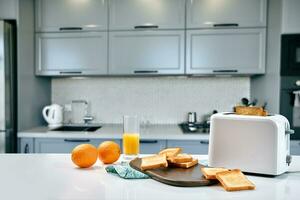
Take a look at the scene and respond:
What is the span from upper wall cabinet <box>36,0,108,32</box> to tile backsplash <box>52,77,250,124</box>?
617 mm

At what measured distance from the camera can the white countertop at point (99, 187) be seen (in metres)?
0.88

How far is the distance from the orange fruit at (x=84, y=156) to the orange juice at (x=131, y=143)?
0.49ft

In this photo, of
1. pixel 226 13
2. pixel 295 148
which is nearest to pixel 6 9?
pixel 226 13

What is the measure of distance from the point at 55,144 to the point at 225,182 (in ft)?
6.67

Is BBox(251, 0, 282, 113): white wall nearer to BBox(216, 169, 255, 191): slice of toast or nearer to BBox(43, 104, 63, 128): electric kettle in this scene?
BBox(216, 169, 255, 191): slice of toast

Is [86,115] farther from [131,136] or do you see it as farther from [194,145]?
[131,136]

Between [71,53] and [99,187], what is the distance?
214 centimetres

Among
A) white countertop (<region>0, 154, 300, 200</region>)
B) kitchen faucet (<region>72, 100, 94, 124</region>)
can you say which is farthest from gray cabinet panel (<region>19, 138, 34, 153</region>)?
white countertop (<region>0, 154, 300, 200</region>)

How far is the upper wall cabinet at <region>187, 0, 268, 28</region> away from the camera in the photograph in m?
2.67

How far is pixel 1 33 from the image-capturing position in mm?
2555

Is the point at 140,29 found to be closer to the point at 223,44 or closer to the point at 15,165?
the point at 223,44

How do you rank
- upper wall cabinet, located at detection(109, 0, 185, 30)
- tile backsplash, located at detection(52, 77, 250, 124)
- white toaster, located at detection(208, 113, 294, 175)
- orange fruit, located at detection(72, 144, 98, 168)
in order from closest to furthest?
white toaster, located at detection(208, 113, 294, 175)
orange fruit, located at detection(72, 144, 98, 168)
upper wall cabinet, located at detection(109, 0, 185, 30)
tile backsplash, located at detection(52, 77, 250, 124)

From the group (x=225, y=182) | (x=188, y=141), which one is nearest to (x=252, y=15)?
(x=188, y=141)

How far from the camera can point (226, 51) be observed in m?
2.72
